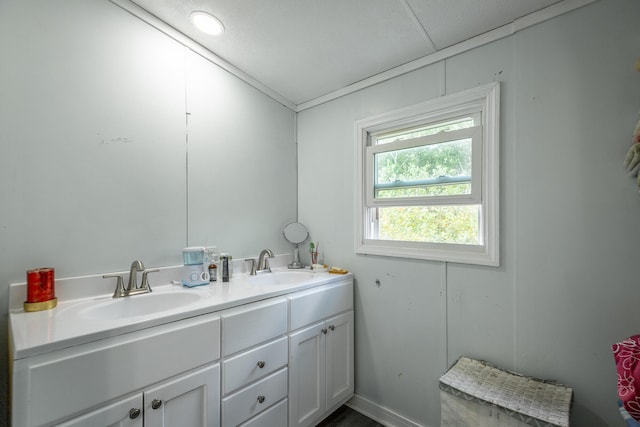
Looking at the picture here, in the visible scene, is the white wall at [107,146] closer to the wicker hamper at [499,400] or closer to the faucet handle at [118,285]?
the faucet handle at [118,285]

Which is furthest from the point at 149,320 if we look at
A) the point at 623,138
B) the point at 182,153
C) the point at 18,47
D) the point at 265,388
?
the point at 623,138

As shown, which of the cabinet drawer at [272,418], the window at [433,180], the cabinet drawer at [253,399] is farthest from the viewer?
the window at [433,180]

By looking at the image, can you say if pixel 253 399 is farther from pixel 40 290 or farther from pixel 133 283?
pixel 40 290

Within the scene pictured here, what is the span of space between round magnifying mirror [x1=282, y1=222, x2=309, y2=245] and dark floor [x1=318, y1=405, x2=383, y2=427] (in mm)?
1256

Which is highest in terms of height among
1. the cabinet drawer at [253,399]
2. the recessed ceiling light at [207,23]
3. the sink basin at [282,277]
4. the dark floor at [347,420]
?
the recessed ceiling light at [207,23]

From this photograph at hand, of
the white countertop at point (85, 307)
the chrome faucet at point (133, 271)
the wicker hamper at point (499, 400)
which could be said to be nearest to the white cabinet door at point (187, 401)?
the white countertop at point (85, 307)

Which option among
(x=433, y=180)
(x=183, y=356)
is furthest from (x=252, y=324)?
(x=433, y=180)

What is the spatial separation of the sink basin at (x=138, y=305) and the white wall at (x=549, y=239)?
1.28 meters

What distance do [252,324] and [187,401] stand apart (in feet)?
1.24

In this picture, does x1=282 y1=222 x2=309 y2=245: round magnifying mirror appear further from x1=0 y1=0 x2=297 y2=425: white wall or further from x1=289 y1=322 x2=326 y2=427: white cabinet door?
x1=289 y1=322 x2=326 y2=427: white cabinet door

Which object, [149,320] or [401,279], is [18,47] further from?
[401,279]

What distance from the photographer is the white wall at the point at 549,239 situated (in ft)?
3.79

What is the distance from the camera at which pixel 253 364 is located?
4.33 ft

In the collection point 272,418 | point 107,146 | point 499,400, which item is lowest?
point 272,418
